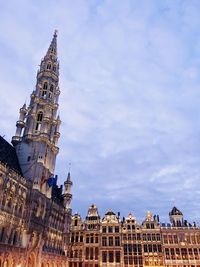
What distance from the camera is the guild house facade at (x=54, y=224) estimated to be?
157 feet

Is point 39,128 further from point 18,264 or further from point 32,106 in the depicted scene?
point 18,264

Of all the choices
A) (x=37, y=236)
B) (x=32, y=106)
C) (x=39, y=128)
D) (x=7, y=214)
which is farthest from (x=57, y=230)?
(x=32, y=106)

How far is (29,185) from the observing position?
50.0m

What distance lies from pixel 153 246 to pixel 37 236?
1283 inches

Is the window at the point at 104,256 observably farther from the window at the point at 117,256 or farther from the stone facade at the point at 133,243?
the window at the point at 117,256

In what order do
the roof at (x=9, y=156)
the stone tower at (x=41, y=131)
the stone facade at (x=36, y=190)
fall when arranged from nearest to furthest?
the stone facade at (x=36, y=190) < the roof at (x=9, y=156) < the stone tower at (x=41, y=131)

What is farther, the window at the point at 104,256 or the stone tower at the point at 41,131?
the window at the point at 104,256

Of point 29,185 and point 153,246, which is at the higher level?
point 29,185

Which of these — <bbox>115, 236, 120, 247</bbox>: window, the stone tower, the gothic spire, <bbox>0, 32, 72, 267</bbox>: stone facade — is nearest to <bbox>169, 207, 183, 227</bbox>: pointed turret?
<bbox>115, 236, 120, 247</bbox>: window

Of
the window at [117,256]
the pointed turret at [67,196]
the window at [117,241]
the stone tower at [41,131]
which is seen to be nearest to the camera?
the stone tower at [41,131]

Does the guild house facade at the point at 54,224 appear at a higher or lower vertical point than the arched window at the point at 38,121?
lower

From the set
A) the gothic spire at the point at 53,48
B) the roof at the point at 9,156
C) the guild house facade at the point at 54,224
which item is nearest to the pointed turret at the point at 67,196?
the guild house facade at the point at 54,224

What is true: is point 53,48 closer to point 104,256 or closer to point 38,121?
point 38,121

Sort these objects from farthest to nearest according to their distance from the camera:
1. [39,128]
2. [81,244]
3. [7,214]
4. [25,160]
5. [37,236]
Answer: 1. [81,244]
2. [39,128]
3. [25,160]
4. [37,236]
5. [7,214]
